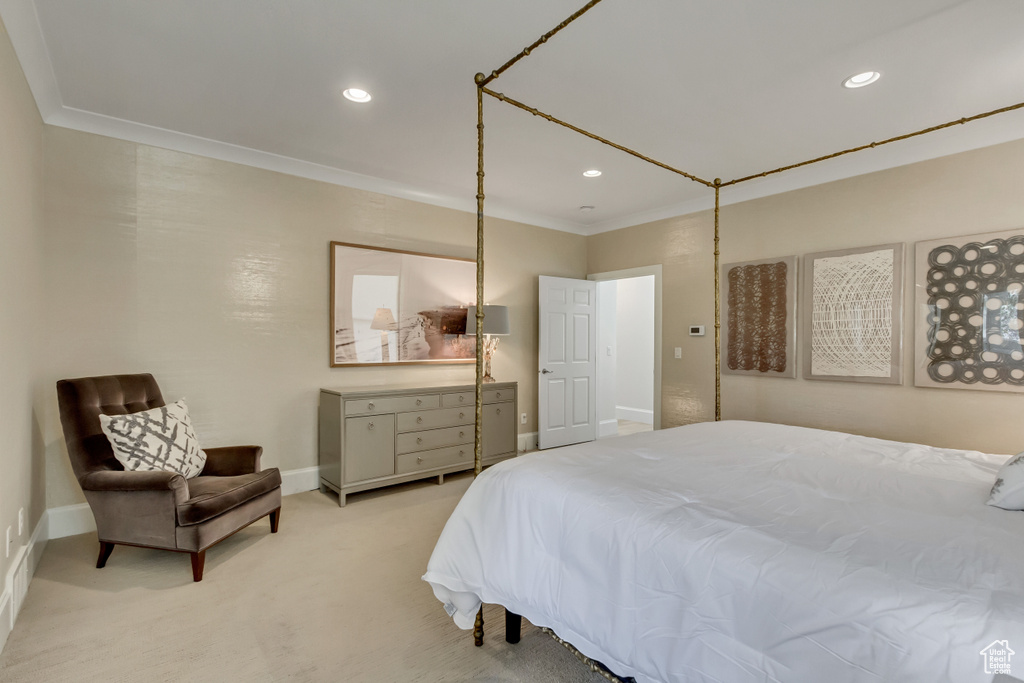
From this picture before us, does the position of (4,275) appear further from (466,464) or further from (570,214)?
(570,214)

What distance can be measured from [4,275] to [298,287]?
74.8 inches

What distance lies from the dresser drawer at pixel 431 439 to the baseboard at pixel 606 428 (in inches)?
84.4

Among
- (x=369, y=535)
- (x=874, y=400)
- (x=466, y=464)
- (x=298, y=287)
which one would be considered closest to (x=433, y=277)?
(x=298, y=287)

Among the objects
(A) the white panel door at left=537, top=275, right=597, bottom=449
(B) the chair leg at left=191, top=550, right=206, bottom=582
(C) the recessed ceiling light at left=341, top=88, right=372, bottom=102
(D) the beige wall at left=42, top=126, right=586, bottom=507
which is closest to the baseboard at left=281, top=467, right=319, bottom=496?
(D) the beige wall at left=42, top=126, right=586, bottom=507

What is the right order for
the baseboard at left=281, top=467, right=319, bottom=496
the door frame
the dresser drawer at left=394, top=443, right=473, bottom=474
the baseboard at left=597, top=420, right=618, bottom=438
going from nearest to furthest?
the baseboard at left=281, top=467, right=319, bottom=496 → the dresser drawer at left=394, top=443, right=473, bottom=474 → the door frame → the baseboard at left=597, top=420, right=618, bottom=438

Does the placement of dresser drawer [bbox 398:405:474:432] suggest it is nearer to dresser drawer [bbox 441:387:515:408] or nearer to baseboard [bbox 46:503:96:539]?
dresser drawer [bbox 441:387:515:408]

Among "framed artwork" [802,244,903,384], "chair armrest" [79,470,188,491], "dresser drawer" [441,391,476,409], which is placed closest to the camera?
"chair armrest" [79,470,188,491]

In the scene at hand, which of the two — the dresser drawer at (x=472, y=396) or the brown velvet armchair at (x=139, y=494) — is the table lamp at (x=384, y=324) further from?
the brown velvet armchair at (x=139, y=494)

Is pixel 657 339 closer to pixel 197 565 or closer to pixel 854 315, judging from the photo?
pixel 854 315

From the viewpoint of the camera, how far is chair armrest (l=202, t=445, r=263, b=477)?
3.07 metres

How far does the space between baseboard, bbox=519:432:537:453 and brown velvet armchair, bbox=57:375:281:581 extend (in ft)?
9.11

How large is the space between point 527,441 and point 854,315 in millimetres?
3142

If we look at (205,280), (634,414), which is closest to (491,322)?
(205,280)

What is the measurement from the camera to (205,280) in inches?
136
